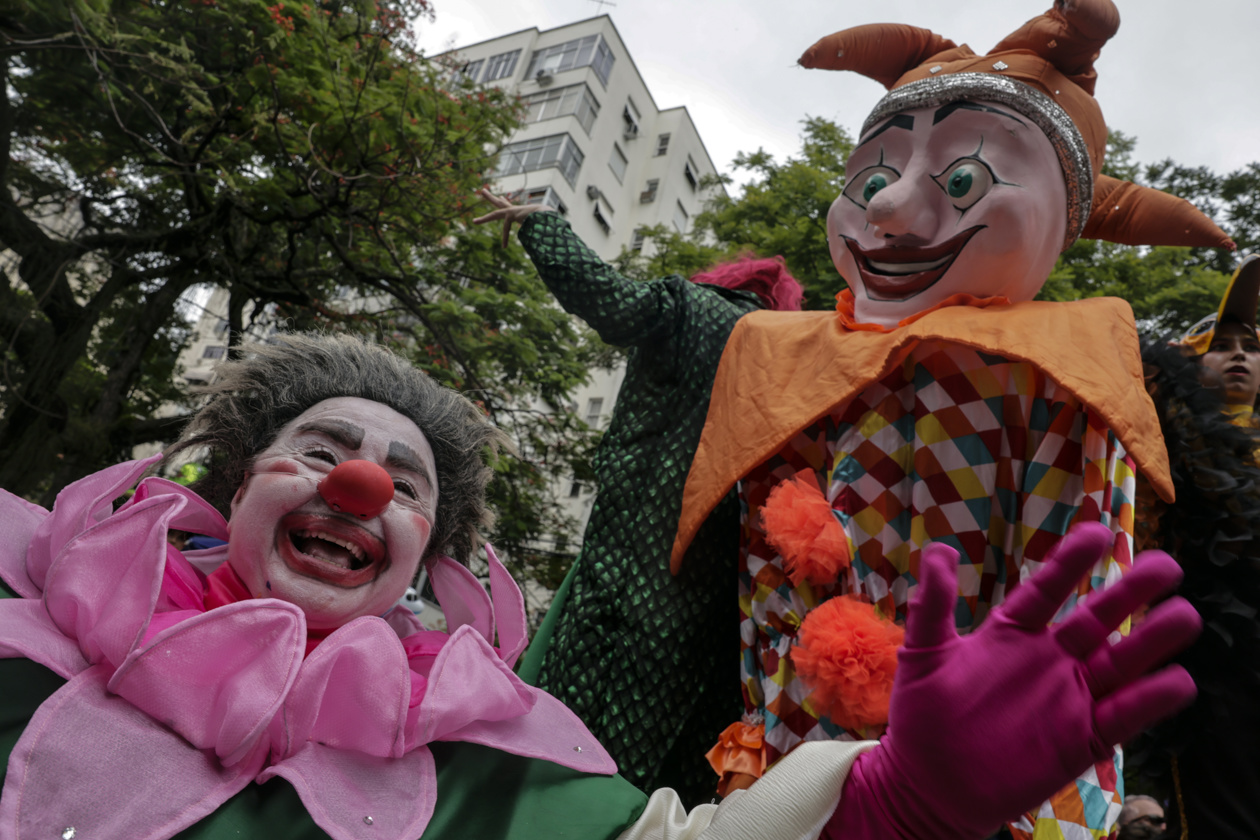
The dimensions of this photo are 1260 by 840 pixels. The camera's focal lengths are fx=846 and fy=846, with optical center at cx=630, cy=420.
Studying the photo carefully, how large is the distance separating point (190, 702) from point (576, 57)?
20.6 m

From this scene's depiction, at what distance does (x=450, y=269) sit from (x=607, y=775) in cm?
620

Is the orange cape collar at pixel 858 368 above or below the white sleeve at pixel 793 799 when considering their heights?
above

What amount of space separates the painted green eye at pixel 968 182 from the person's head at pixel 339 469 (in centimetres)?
117

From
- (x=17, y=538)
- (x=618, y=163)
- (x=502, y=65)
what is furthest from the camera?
(x=502, y=65)

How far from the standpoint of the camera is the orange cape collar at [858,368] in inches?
62.4

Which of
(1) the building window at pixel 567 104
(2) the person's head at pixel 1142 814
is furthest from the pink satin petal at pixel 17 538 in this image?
(1) the building window at pixel 567 104

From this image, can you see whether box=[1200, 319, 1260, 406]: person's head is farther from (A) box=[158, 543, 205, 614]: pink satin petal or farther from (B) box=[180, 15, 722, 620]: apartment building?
(B) box=[180, 15, 722, 620]: apartment building

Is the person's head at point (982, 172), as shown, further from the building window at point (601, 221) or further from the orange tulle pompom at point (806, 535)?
the building window at point (601, 221)

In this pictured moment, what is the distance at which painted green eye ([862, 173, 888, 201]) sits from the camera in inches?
79.4

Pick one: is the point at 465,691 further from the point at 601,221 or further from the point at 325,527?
the point at 601,221

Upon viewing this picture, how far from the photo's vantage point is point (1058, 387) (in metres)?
1.64

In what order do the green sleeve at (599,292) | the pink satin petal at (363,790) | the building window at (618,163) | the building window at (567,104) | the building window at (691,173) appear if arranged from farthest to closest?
the building window at (691,173), the building window at (618,163), the building window at (567,104), the green sleeve at (599,292), the pink satin petal at (363,790)

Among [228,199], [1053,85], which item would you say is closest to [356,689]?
[1053,85]

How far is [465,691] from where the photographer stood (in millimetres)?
1281
